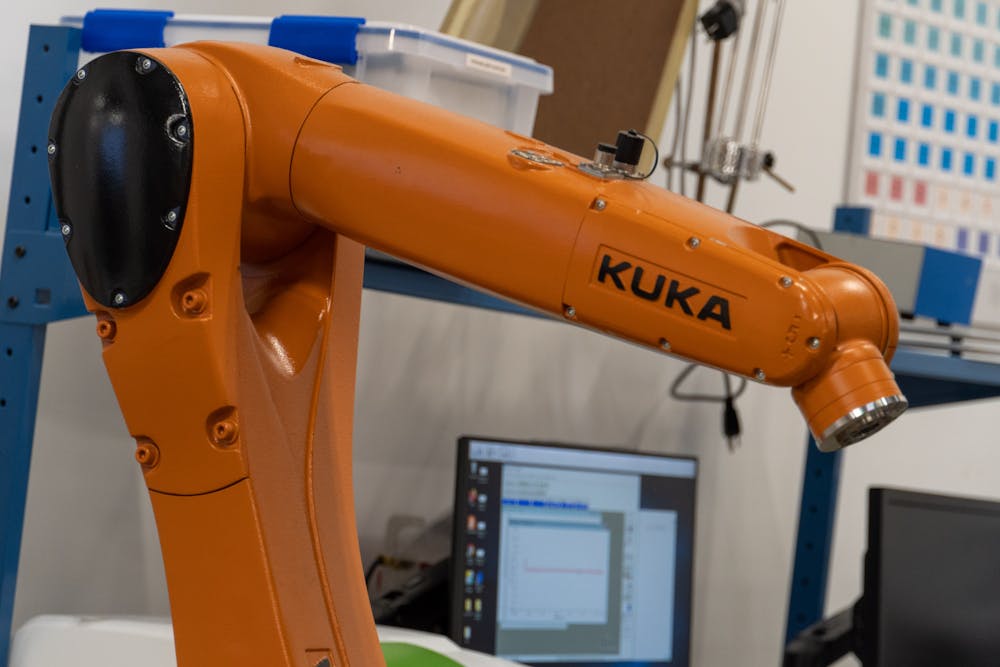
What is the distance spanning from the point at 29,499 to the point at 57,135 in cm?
86

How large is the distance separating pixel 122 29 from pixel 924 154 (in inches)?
68.1

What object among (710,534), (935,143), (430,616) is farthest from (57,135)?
(935,143)

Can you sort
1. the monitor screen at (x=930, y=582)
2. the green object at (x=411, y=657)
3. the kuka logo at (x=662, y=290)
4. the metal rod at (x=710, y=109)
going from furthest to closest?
the metal rod at (x=710, y=109), the monitor screen at (x=930, y=582), the green object at (x=411, y=657), the kuka logo at (x=662, y=290)

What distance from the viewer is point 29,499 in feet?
4.24

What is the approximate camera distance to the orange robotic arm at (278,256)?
1.49 ft

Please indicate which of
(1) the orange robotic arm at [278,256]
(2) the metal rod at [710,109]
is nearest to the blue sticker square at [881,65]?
(2) the metal rod at [710,109]

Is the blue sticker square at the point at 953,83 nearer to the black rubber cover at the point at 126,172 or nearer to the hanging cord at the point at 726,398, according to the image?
the hanging cord at the point at 726,398

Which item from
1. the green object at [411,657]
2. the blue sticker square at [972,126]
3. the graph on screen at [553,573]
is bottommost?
the graph on screen at [553,573]

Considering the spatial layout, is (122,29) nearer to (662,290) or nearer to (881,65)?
(662,290)

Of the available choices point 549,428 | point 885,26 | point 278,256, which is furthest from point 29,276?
point 885,26

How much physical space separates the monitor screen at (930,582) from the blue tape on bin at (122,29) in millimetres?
989

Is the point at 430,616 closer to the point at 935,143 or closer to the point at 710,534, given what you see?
the point at 710,534

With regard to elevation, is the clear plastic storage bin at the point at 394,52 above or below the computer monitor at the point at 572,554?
above

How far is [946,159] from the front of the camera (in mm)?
2338
